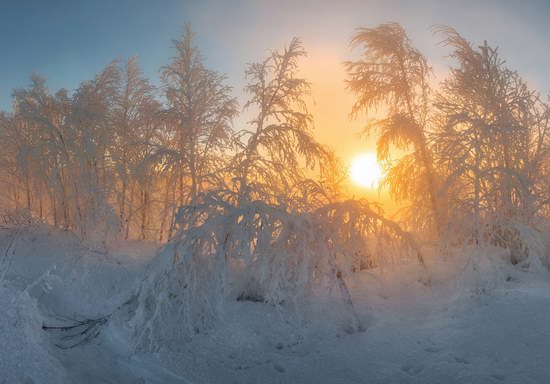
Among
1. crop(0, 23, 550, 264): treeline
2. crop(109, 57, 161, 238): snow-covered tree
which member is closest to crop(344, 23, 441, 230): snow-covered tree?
crop(0, 23, 550, 264): treeline

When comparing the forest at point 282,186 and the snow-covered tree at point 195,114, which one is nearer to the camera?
the forest at point 282,186

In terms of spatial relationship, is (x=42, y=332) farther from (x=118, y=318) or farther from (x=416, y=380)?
(x=416, y=380)

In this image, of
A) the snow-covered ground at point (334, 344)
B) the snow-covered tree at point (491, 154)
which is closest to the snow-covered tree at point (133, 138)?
the snow-covered ground at point (334, 344)

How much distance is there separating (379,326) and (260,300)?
7.47ft

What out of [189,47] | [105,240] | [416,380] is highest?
[189,47]

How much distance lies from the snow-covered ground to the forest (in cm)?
27

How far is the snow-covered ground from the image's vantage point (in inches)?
202

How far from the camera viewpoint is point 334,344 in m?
6.12

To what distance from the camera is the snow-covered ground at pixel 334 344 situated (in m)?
5.12

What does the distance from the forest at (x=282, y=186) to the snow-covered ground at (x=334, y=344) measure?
27cm

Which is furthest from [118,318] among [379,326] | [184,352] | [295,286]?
[379,326]

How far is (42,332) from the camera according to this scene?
19.6 ft

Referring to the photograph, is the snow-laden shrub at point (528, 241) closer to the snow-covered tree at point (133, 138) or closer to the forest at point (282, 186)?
the forest at point (282, 186)

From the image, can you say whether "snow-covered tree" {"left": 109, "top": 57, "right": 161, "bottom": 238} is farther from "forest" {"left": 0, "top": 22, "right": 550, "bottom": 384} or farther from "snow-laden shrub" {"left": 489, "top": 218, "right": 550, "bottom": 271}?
"snow-laden shrub" {"left": 489, "top": 218, "right": 550, "bottom": 271}
